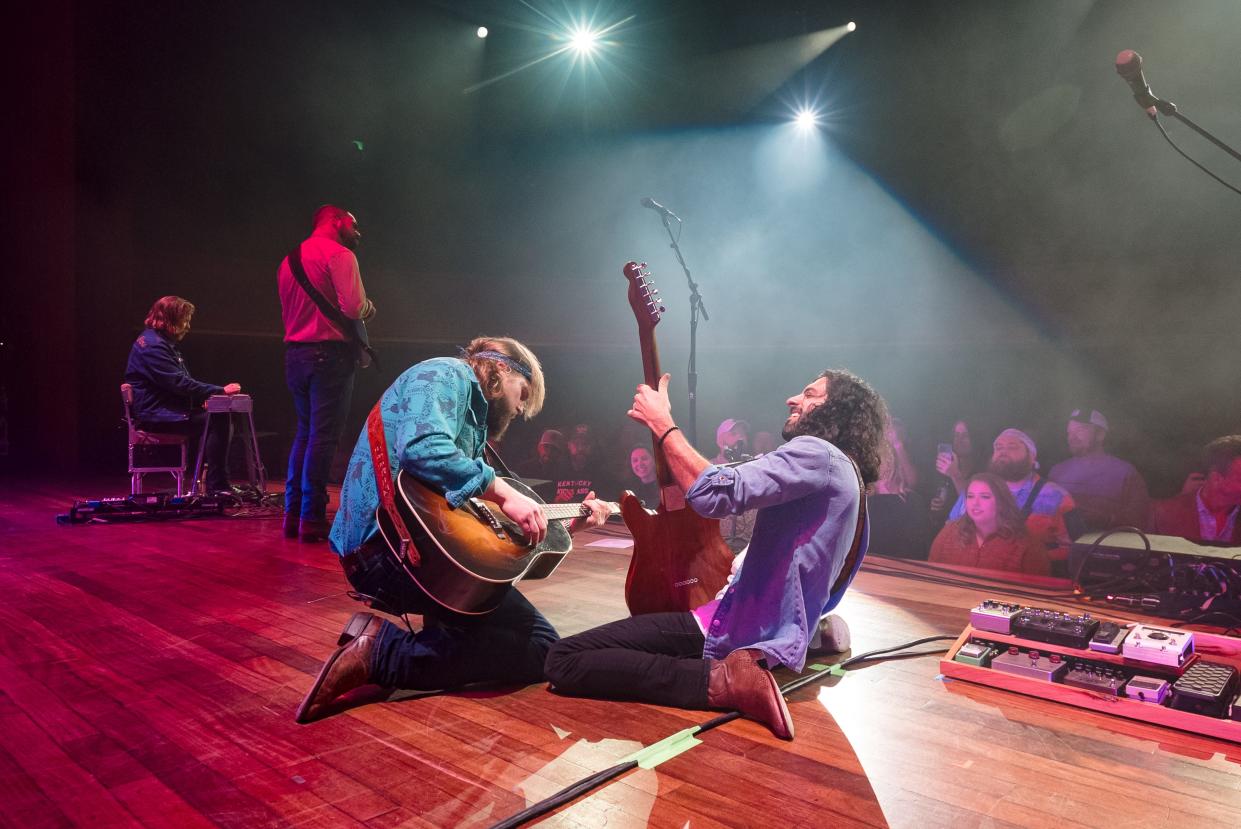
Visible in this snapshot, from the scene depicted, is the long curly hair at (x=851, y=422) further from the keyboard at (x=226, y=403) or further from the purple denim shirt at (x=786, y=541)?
the keyboard at (x=226, y=403)

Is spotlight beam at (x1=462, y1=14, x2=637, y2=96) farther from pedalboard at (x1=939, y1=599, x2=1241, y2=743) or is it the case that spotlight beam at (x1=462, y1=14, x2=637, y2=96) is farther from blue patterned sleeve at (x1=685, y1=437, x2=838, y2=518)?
pedalboard at (x1=939, y1=599, x2=1241, y2=743)

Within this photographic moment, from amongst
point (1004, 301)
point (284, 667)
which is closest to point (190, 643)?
point (284, 667)

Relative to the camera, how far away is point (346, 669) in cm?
216

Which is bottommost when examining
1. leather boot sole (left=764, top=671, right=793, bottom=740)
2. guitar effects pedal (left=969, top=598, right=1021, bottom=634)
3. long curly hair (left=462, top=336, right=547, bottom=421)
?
leather boot sole (left=764, top=671, right=793, bottom=740)

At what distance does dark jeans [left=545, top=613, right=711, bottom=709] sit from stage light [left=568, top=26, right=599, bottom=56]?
21.4ft

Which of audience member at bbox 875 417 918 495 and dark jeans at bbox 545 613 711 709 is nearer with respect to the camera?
dark jeans at bbox 545 613 711 709

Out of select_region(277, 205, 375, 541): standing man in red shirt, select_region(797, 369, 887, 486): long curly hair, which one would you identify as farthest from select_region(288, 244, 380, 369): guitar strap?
select_region(797, 369, 887, 486): long curly hair

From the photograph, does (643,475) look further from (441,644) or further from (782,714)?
(782,714)

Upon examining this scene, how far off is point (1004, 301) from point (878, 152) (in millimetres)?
1667

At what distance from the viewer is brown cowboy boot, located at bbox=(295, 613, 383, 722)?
2.11 m

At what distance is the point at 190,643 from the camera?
275cm

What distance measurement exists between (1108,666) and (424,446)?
2280 mm

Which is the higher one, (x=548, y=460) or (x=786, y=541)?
(x=786, y=541)

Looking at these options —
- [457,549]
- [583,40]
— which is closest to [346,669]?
[457,549]
